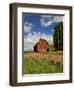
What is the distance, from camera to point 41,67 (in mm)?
1915

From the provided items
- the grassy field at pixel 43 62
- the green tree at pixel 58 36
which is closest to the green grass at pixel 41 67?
the grassy field at pixel 43 62

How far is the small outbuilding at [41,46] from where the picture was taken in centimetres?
190

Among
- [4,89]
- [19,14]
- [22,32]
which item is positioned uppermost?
[19,14]

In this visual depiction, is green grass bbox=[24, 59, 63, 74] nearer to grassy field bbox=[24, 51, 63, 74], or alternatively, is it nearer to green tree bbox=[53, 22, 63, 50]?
grassy field bbox=[24, 51, 63, 74]

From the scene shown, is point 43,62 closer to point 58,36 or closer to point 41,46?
point 41,46

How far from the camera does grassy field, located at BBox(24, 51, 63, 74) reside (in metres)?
1.88

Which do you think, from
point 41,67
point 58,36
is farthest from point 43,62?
point 58,36

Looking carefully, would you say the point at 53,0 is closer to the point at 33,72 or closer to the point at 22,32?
the point at 22,32

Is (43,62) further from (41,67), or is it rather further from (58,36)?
(58,36)

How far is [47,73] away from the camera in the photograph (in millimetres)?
1931

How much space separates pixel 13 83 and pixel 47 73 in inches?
9.8

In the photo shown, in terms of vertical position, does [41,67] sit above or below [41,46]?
below

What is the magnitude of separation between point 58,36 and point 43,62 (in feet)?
0.68

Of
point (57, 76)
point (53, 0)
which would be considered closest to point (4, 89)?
point (57, 76)
